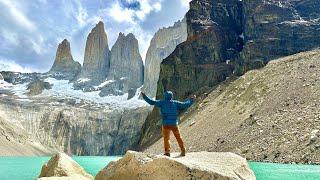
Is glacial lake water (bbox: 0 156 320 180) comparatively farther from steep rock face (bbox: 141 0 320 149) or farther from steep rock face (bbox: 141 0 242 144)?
steep rock face (bbox: 141 0 242 144)

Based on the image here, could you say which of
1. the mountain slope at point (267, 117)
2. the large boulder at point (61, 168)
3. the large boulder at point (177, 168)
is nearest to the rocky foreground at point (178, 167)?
the large boulder at point (177, 168)

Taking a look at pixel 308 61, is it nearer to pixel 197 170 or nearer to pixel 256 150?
pixel 256 150

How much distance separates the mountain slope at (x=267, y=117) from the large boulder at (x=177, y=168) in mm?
37364

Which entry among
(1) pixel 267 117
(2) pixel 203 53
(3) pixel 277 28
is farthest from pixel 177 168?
(2) pixel 203 53

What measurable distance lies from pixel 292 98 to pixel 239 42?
67.5m

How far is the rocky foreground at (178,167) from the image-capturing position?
15391 mm

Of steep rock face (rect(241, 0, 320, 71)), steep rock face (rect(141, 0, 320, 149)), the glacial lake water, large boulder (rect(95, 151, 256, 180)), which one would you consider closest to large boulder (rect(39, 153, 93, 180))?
large boulder (rect(95, 151, 256, 180))

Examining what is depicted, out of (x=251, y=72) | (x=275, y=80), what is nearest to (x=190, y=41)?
Result: (x=251, y=72)

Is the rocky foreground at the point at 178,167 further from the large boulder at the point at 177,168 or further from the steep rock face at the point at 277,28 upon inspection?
the steep rock face at the point at 277,28

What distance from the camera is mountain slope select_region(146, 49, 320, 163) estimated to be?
60219 mm

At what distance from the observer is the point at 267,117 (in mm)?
73750

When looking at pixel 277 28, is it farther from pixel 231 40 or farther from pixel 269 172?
pixel 269 172

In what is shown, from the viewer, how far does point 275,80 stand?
9025 centimetres

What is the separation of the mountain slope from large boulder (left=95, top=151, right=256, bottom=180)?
37.4 meters
